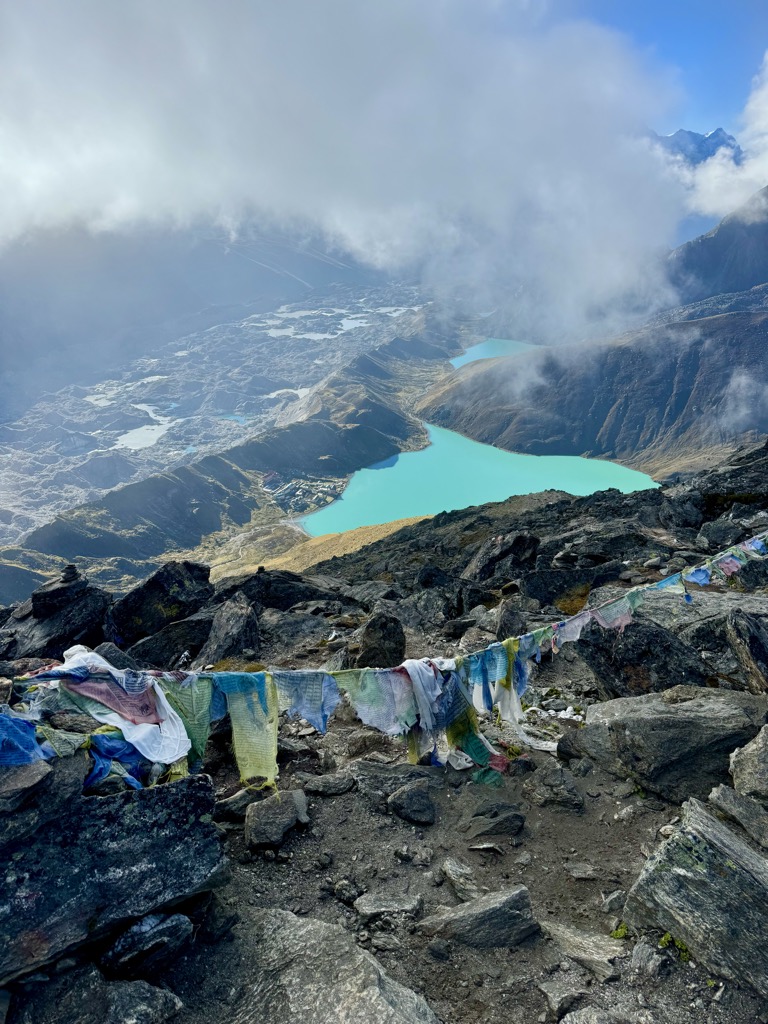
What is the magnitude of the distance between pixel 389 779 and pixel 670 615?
32.5 ft

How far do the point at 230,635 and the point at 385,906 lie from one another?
16649 millimetres

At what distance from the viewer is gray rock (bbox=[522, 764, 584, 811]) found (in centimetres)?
1110

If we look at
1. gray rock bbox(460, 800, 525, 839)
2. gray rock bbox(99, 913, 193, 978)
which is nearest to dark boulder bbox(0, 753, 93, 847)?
gray rock bbox(99, 913, 193, 978)

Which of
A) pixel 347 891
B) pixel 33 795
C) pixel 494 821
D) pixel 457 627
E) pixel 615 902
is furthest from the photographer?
pixel 457 627

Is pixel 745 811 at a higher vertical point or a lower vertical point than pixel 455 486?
higher

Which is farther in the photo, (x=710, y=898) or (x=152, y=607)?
(x=152, y=607)

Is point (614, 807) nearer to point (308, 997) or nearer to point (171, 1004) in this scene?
point (308, 997)

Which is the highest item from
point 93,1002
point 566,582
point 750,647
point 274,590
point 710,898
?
point 93,1002

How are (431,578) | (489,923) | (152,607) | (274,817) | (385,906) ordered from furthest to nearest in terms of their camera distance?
(431,578)
(152,607)
(274,817)
(385,906)
(489,923)

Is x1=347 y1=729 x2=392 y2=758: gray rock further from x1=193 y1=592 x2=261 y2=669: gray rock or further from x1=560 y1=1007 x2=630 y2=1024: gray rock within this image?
x1=193 y1=592 x2=261 y2=669: gray rock

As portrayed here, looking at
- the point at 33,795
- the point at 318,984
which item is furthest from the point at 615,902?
the point at 33,795

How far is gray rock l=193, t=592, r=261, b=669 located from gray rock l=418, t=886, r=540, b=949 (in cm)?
1621

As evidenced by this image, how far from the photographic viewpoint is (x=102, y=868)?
734 cm

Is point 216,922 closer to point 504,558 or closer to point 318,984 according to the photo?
point 318,984
